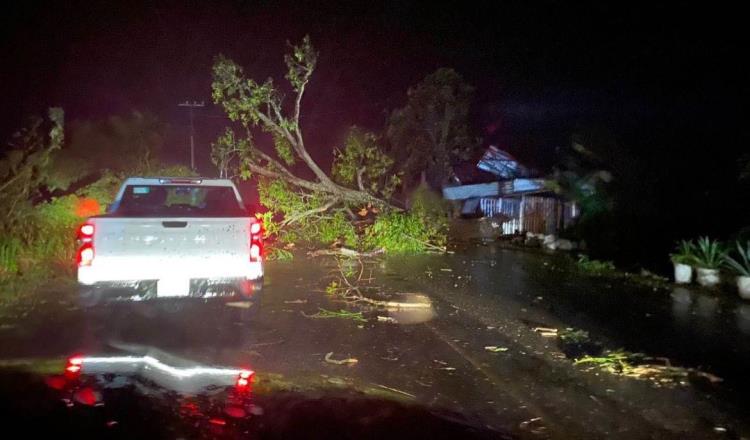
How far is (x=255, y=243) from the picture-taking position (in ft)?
25.4

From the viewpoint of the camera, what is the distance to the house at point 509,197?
19.0 m

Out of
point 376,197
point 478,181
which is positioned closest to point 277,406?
point 376,197

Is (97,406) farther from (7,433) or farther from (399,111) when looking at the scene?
(399,111)

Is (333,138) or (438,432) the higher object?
(333,138)

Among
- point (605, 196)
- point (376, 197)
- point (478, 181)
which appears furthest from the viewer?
point (478, 181)

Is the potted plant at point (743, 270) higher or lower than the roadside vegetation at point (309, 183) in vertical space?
lower

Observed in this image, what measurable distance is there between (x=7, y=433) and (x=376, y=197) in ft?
44.5

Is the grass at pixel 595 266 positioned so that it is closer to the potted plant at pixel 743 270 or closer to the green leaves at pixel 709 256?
the green leaves at pixel 709 256

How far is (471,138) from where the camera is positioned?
73.7 feet

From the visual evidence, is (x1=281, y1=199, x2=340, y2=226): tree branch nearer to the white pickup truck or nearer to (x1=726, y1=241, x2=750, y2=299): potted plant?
the white pickup truck

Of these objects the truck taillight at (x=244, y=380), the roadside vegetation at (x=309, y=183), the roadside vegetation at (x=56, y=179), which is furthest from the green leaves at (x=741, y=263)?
the roadside vegetation at (x=56, y=179)

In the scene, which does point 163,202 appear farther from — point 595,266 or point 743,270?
point 743,270

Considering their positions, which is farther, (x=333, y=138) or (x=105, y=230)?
(x=333, y=138)

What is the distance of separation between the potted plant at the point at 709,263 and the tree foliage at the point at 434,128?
11069mm
